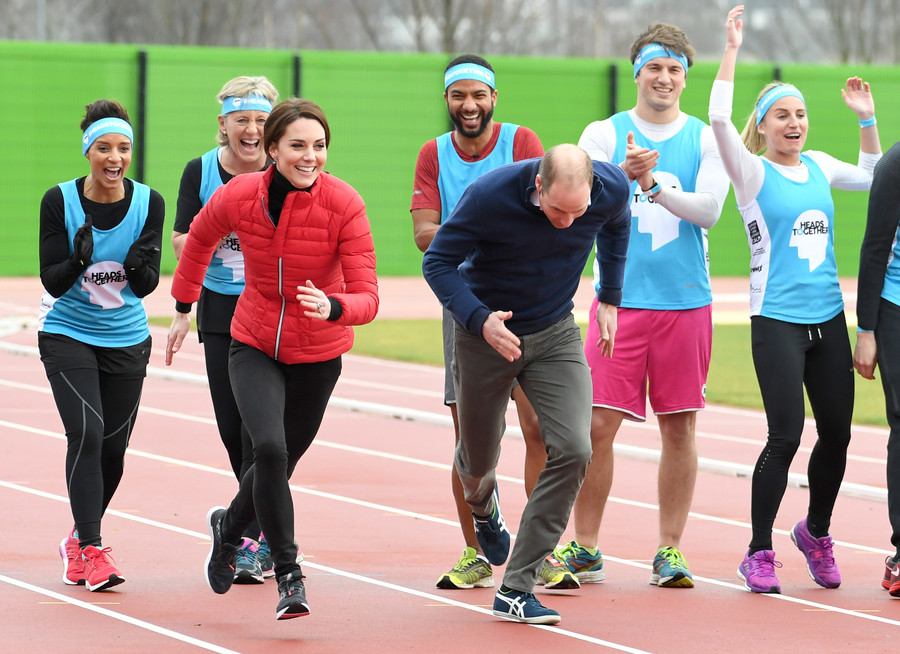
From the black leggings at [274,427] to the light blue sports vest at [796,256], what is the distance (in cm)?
207

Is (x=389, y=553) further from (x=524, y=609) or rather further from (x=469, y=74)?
(x=469, y=74)

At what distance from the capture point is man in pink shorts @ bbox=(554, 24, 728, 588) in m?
7.31

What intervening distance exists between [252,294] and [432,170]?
4.09 ft

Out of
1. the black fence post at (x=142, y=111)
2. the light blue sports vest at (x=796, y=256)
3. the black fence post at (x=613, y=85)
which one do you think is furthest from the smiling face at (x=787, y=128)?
the black fence post at (x=613, y=85)

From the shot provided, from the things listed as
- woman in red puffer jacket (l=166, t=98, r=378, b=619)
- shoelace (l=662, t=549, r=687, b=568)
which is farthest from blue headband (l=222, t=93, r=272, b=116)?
shoelace (l=662, t=549, r=687, b=568)

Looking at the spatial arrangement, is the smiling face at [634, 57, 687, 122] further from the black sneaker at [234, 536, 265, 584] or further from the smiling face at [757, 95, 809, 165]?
the black sneaker at [234, 536, 265, 584]

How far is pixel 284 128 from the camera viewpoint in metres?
6.43

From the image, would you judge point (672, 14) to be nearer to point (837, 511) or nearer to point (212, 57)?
point (212, 57)

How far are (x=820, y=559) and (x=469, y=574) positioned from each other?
1.66 metres

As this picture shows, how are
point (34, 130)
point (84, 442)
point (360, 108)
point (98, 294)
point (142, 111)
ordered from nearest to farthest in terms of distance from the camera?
1. point (84, 442)
2. point (98, 294)
3. point (34, 130)
4. point (142, 111)
5. point (360, 108)

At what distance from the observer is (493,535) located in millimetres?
7164

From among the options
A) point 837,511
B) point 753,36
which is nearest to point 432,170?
point 837,511

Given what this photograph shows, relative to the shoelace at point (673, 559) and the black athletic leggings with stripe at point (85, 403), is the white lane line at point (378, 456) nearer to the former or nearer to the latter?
the shoelace at point (673, 559)

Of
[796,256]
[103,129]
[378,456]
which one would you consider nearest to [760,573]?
[796,256]
